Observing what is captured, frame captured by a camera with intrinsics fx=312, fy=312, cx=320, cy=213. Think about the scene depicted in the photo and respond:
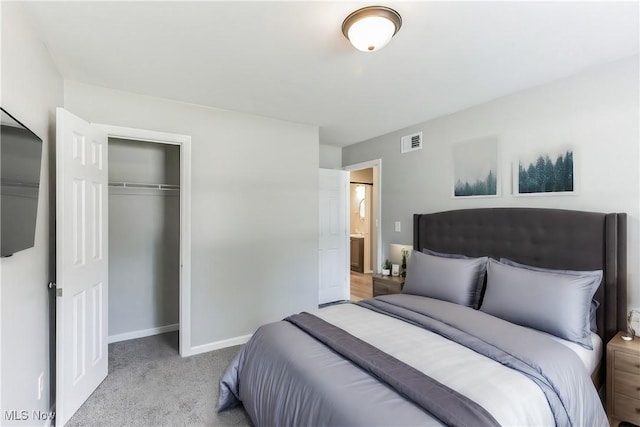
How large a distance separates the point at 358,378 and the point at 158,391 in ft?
5.91

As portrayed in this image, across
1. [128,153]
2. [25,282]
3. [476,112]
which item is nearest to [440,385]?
[25,282]

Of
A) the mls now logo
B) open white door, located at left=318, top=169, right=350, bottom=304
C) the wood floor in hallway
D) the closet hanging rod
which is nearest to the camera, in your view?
the mls now logo

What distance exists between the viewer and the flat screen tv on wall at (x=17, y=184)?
4.29 feet

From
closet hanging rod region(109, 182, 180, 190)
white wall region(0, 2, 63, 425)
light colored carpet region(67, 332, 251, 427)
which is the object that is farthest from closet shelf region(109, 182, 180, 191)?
light colored carpet region(67, 332, 251, 427)

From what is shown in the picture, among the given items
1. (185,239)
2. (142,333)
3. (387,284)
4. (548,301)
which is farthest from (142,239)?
(548,301)

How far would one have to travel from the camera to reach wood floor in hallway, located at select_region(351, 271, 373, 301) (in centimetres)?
503

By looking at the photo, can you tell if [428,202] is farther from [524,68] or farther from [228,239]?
[228,239]

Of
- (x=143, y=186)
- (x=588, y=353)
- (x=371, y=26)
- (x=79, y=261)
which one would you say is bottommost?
(x=588, y=353)

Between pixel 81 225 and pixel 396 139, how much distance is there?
10.9 ft

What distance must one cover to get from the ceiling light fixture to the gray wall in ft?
8.90

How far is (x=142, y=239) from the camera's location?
3.54 meters

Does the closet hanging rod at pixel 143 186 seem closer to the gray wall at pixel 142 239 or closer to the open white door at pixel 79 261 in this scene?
the gray wall at pixel 142 239

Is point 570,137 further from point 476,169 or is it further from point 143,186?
point 143,186

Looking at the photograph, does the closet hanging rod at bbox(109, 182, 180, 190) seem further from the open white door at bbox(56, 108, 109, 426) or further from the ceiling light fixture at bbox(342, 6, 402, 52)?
the ceiling light fixture at bbox(342, 6, 402, 52)
